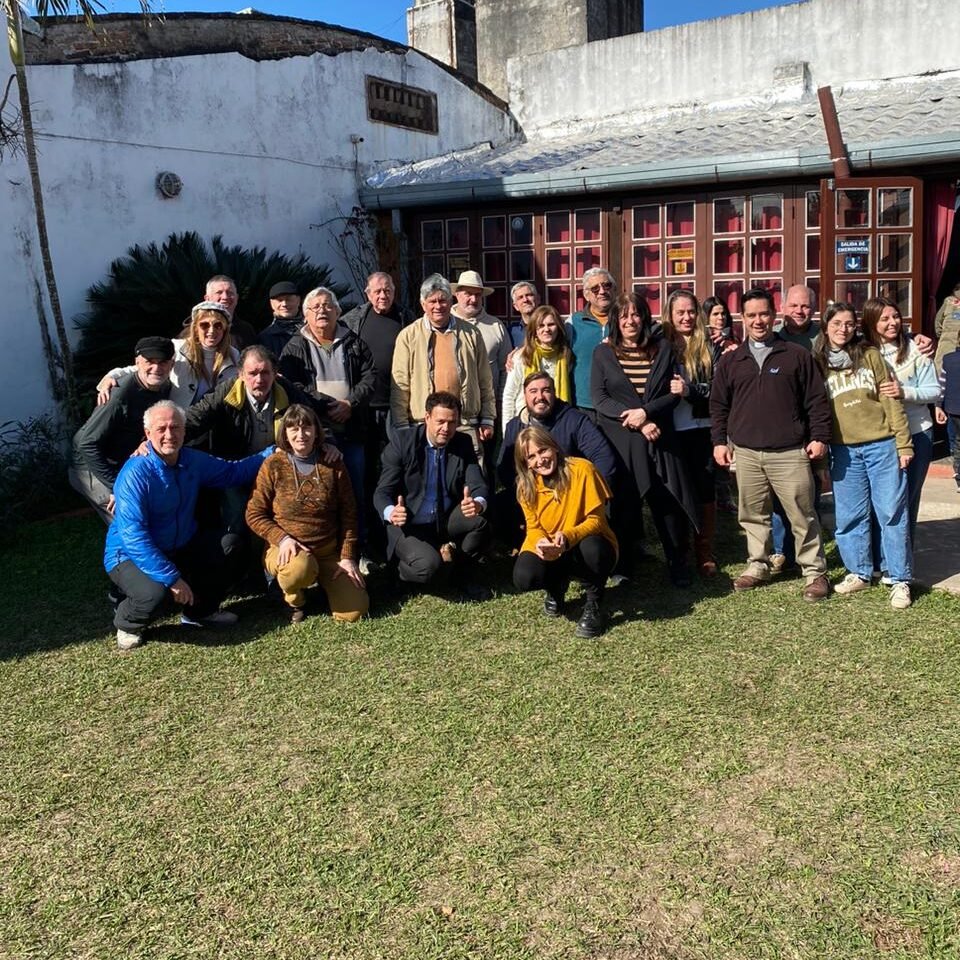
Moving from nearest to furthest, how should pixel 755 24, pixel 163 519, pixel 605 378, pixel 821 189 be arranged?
1. pixel 163 519
2. pixel 605 378
3. pixel 821 189
4. pixel 755 24

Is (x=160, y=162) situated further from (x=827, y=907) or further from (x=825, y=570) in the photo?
(x=827, y=907)

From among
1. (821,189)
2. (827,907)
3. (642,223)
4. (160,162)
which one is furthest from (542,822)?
(160,162)

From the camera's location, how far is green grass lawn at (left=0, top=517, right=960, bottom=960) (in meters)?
2.69

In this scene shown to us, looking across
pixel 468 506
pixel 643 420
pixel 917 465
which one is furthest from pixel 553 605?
pixel 917 465

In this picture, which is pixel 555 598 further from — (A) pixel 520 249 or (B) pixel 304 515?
(A) pixel 520 249

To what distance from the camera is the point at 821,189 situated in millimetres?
8500

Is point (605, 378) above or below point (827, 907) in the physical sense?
above

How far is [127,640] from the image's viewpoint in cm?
488

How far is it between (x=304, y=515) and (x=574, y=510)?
1.40m

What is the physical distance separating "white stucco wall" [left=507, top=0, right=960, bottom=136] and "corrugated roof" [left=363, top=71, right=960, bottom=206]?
282 millimetres

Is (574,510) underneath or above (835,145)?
underneath

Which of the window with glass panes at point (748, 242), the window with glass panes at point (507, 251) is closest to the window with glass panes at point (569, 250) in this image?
the window with glass panes at point (507, 251)

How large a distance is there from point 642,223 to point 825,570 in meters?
5.39

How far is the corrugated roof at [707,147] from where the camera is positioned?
27.7ft
